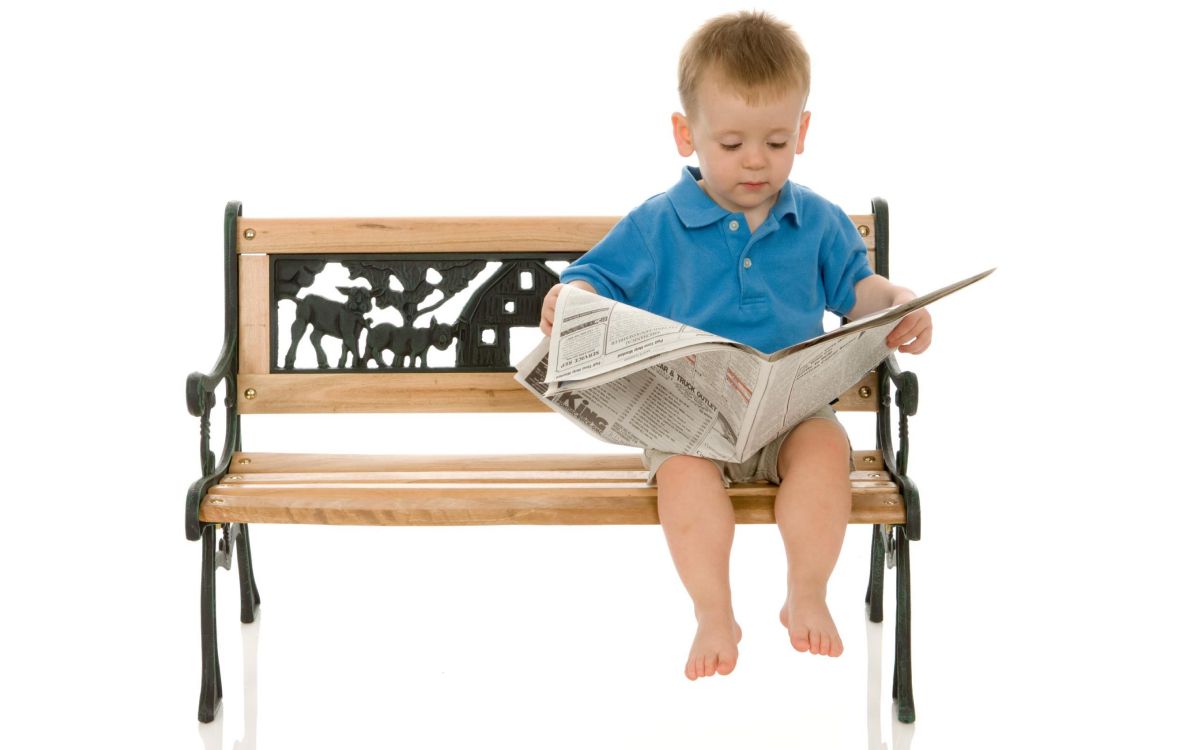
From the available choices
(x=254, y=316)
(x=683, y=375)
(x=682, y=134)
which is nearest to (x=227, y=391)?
(x=254, y=316)

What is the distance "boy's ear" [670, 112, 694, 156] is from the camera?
10.6 ft

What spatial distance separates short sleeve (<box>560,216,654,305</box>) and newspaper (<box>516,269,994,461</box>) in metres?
0.19

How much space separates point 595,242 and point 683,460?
2.39 ft

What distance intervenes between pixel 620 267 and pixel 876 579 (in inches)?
44.8

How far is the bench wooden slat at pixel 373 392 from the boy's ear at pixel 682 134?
0.75m

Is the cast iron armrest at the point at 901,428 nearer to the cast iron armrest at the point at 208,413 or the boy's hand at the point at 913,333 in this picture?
the boy's hand at the point at 913,333

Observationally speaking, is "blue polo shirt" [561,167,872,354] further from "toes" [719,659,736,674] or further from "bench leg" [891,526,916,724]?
"toes" [719,659,736,674]

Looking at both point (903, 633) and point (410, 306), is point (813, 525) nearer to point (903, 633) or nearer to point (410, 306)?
point (903, 633)

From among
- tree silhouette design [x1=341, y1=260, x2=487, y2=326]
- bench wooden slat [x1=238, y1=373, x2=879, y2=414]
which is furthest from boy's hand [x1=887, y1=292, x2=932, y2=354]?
tree silhouette design [x1=341, y1=260, x2=487, y2=326]

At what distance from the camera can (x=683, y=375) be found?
318 centimetres

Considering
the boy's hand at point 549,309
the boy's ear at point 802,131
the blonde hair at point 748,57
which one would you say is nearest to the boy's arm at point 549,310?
the boy's hand at point 549,309

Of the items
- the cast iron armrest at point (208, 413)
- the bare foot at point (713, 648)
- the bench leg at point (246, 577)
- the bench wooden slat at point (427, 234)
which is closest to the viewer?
the bare foot at point (713, 648)

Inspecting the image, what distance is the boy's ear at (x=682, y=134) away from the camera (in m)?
3.23

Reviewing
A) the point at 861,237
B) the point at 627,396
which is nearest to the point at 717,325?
the point at 627,396
